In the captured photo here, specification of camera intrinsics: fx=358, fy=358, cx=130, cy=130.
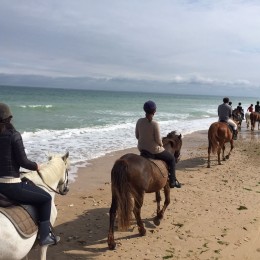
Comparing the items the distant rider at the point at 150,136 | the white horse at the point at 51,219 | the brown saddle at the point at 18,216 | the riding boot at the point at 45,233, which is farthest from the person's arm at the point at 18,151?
the distant rider at the point at 150,136

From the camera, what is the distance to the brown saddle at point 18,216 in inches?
174

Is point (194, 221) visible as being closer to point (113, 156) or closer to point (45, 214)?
point (45, 214)

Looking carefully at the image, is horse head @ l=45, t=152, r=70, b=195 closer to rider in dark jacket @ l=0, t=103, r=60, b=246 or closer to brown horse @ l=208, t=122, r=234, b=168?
rider in dark jacket @ l=0, t=103, r=60, b=246

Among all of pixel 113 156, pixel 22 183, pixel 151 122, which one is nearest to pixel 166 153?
pixel 151 122

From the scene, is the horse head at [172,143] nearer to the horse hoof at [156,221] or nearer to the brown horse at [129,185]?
the brown horse at [129,185]

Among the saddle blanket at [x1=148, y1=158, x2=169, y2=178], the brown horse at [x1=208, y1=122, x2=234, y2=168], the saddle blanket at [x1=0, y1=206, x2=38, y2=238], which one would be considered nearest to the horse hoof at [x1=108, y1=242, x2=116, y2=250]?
the saddle blanket at [x1=148, y1=158, x2=169, y2=178]

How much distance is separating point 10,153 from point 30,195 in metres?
0.65

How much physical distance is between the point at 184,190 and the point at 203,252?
12.6 ft

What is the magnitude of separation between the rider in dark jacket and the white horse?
0.33 metres

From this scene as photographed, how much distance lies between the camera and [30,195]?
4.64 metres

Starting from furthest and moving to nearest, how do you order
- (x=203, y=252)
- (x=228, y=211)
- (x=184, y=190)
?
(x=184, y=190), (x=228, y=211), (x=203, y=252)

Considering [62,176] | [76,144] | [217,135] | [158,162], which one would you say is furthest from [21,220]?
[76,144]

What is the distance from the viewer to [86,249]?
6574mm

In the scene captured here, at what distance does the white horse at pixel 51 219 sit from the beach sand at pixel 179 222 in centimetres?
144
